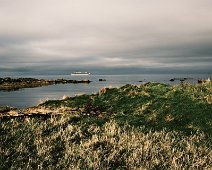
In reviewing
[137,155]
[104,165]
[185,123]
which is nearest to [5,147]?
[104,165]

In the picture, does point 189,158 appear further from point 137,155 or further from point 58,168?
point 58,168

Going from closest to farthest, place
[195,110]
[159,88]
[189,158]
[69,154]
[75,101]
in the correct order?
[69,154], [189,158], [195,110], [75,101], [159,88]

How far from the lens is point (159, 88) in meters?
29.8

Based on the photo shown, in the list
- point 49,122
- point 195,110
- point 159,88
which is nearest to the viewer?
point 49,122

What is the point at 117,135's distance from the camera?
17.9 metres

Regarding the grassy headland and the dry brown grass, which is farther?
the grassy headland

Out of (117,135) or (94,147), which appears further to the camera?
(117,135)

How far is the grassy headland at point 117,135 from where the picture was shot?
14852 mm

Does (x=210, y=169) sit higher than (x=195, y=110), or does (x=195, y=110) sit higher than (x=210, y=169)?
(x=195, y=110)

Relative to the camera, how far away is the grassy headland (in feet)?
48.7

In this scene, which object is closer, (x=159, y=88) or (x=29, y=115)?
(x=29, y=115)

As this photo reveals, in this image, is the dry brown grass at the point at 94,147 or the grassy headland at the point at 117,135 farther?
the grassy headland at the point at 117,135

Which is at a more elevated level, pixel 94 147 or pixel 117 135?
pixel 117 135

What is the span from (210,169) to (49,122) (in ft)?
27.5
